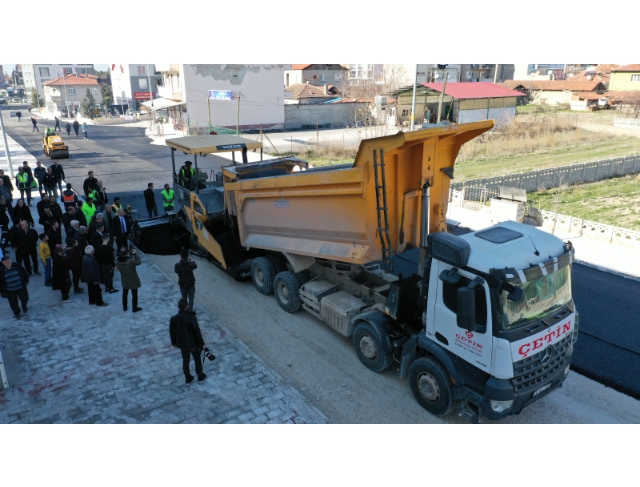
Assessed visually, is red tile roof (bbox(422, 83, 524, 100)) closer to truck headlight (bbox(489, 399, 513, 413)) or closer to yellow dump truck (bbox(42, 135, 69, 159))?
yellow dump truck (bbox(42, 135, 69, 159))

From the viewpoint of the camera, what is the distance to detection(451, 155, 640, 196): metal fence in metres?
17.8

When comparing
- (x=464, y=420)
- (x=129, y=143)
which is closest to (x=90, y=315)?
(x=464, y=420)

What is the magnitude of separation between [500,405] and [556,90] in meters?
60.6

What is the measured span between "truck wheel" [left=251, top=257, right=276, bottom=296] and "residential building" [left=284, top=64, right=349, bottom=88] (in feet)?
167

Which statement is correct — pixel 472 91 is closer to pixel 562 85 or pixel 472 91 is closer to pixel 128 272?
pixel 562 85

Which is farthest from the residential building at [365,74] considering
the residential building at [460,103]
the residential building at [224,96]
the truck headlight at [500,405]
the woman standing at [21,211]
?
the truck headlight at [500,405]

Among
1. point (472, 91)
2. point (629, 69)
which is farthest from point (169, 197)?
point (629, 69)

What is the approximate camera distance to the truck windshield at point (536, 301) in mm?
5285

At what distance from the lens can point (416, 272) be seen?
24.6 feet

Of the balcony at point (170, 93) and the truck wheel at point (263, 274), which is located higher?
the balcony at point (170, 93)

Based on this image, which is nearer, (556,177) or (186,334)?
(186,334)

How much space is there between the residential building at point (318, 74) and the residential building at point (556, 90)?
2269cm

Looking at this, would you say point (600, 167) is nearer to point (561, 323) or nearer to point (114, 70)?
point (561, 323)

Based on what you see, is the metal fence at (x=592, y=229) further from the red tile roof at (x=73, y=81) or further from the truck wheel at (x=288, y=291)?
the red tile roof at (x=73, y=81)
